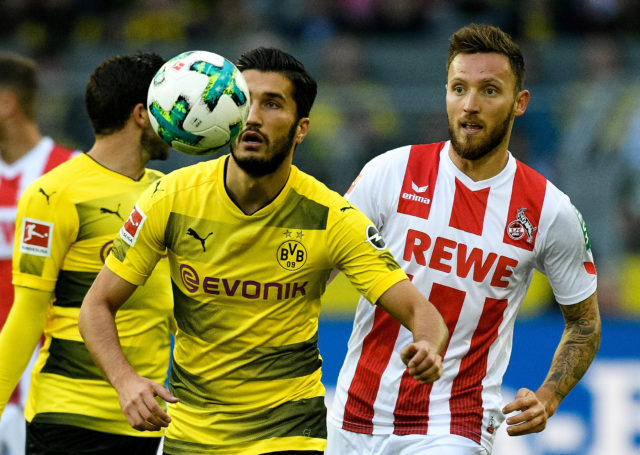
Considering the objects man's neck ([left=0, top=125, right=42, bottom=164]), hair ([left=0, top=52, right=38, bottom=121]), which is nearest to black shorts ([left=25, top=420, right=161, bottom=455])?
man's neck ([left=0, top=125, right=42, bottom=164])

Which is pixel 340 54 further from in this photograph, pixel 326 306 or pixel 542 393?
pixel 542 393

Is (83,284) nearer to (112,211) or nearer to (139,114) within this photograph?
(112,211)

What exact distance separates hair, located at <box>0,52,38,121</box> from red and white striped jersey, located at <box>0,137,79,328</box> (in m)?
0.28

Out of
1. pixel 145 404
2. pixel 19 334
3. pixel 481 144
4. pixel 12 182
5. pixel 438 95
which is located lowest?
pixel 19 334

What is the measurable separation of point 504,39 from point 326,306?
570cm

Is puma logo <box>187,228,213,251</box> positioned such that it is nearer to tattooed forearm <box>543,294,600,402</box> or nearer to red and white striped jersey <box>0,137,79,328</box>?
tattooed forearm <box>543,294,600,402</box>

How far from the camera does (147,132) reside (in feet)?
17.2

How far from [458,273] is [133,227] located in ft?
5.17

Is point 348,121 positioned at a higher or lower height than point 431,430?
higher

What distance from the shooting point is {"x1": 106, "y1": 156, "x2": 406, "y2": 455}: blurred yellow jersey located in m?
4.35

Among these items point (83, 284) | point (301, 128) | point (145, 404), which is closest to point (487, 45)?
point (301, 128)

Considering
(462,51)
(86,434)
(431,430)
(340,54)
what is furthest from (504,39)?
(340,54)

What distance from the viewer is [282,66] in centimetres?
439

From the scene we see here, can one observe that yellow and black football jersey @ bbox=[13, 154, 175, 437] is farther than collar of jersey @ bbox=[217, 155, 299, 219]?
Yes
